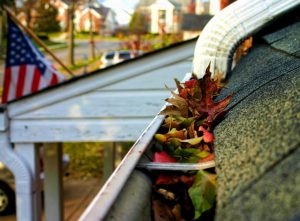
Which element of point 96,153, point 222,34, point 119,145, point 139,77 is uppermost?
point 222,34

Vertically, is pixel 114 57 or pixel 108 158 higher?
pixel 114 57

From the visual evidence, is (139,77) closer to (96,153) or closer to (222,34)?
(222,34)

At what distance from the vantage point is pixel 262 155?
2.44ft

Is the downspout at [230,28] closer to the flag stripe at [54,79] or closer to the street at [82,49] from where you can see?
the flag stripe at [54,79]

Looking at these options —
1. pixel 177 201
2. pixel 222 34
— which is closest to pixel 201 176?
pixel 177 201

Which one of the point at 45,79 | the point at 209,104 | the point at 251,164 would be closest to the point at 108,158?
the point at 45,79

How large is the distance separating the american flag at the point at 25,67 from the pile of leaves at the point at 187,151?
434 cm

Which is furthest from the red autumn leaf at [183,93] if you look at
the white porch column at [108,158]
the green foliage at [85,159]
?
the green foliage at [85,159]

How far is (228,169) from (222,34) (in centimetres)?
164

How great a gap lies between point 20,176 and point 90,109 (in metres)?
0.90

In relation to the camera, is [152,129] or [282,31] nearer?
[152,129]

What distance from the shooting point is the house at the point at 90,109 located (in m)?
4.12

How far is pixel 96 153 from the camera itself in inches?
519

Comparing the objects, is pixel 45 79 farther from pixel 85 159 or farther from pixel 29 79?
pixel 85 159
